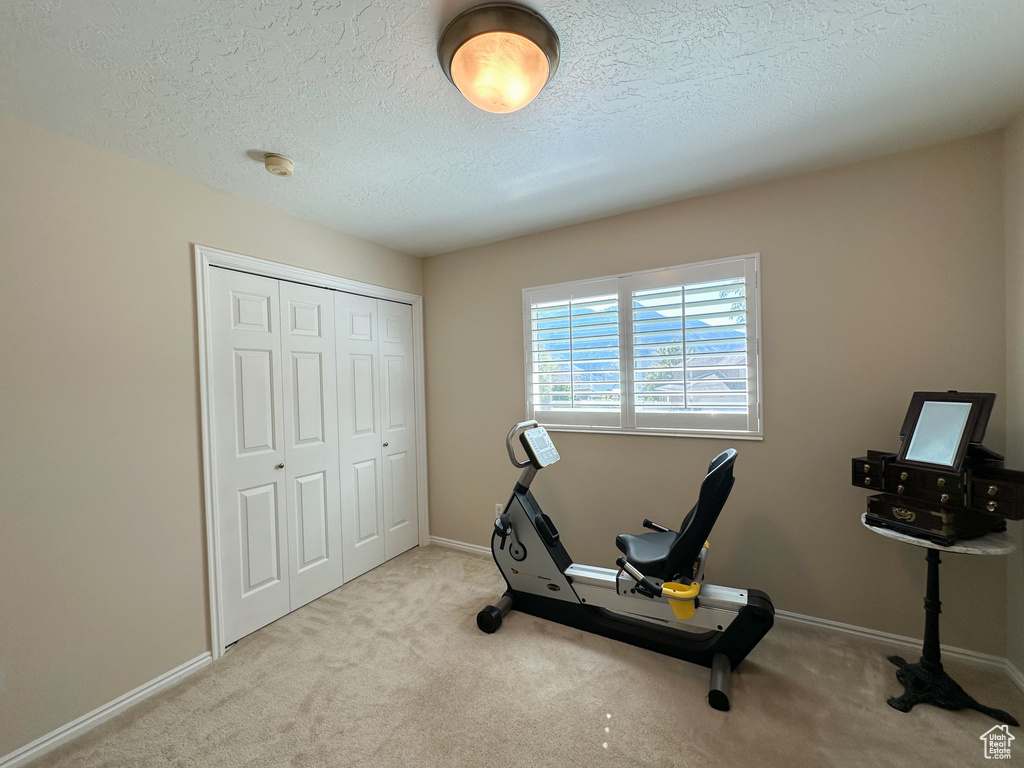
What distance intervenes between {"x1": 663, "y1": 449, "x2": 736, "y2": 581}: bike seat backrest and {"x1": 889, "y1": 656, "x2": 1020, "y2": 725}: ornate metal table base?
36.9 inches

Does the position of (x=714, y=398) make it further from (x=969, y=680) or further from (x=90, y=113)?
(x=90, y=113)

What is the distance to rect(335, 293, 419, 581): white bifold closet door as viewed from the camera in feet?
9.66

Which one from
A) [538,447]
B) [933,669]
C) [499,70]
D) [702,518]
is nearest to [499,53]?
[499,70]

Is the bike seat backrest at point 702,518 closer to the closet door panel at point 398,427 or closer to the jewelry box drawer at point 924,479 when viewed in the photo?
the jewelry box drawer at point 924,479

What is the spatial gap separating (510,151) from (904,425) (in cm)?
227

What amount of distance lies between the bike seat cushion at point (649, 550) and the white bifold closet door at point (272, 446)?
2.02 metres

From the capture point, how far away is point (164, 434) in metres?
1.99

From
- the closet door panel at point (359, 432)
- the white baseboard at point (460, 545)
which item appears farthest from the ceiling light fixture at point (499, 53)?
the white baseboard at point (460, 545)

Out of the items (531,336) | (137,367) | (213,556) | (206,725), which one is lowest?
(206,725)

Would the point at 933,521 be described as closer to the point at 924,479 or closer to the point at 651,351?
the point at 924,479

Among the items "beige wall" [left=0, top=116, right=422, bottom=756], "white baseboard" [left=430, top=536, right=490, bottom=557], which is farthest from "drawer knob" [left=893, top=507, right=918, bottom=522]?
"beige wall" [left=0, top=116, right=422, bottom=756]

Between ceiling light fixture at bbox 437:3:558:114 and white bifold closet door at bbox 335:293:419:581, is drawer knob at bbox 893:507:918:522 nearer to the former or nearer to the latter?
ceiling light fixture at bbox 437:3:558:114

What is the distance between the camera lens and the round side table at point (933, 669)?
1.58 m

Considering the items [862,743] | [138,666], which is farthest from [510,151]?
[138,666]
